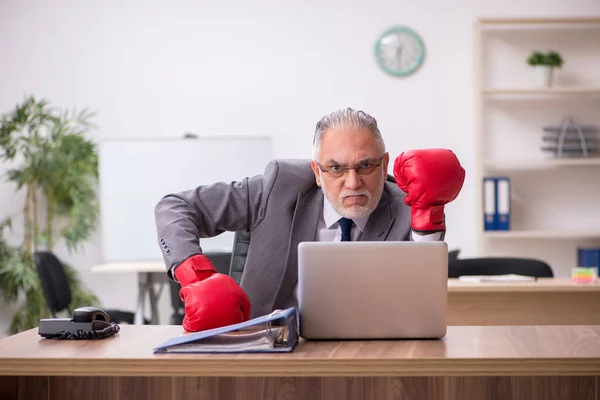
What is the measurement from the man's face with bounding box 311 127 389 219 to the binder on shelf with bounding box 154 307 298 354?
2.05 ft

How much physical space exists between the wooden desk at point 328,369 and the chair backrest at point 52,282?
2598mm

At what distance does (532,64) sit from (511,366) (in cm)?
400

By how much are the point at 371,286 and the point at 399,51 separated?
3852 millimetres

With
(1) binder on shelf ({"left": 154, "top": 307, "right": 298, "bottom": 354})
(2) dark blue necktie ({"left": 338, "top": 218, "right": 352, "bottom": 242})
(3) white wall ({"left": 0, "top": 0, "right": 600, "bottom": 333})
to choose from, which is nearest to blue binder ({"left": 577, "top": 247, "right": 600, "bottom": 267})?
(3) white wall ({"left": 0, "top": 0, "right": 600, "bottom": 333})

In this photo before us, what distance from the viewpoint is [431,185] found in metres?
1.94

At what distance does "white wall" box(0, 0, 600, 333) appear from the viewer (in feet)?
17.7

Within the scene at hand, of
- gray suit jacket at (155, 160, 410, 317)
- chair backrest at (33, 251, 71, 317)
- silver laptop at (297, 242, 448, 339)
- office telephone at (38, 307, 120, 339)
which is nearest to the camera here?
silver laptop at (297, 242, 448, 339)

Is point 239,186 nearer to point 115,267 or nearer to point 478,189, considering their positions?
point 115,267

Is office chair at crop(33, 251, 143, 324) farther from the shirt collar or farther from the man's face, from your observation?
the man's face

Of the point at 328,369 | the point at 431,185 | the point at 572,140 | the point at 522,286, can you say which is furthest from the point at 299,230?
the point at 572,140

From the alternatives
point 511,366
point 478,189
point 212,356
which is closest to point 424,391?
point 511,366

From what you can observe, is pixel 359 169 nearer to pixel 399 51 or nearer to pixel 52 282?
pixel 52 282

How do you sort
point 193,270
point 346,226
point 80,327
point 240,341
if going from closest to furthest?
point 240,341 → point 80,327 → point 193,270 → point 346,226

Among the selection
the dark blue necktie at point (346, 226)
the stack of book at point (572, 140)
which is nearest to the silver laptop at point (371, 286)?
the dark blue necktie at point (346, 226)
